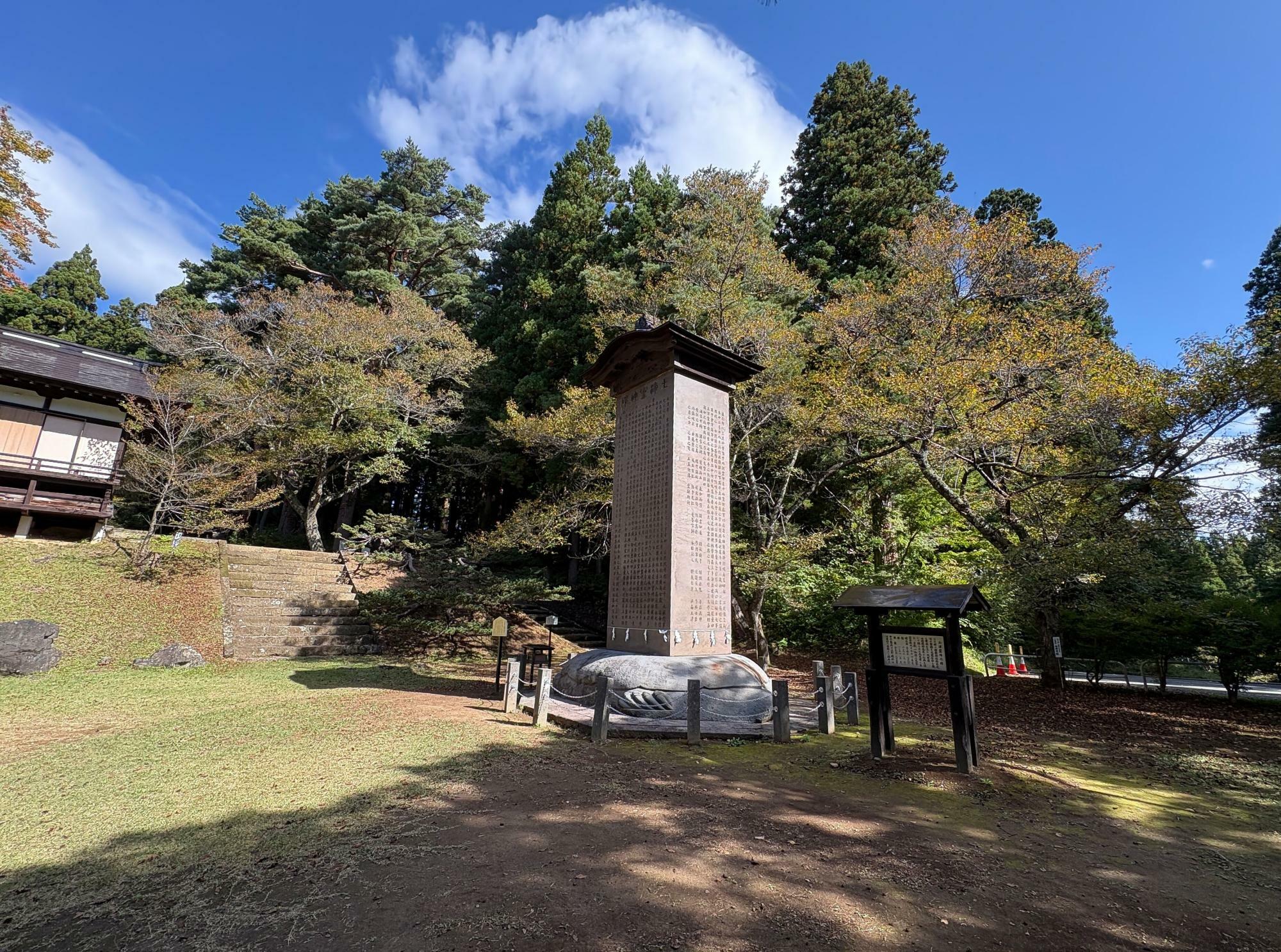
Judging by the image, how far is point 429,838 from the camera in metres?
3.57

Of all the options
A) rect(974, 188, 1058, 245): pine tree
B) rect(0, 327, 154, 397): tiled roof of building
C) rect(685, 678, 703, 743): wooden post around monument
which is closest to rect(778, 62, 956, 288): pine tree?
rect(974, 188, 1058, 245): pine tree

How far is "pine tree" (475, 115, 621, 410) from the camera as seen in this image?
17.9 metres

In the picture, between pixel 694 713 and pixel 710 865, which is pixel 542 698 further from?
pixel 710 865

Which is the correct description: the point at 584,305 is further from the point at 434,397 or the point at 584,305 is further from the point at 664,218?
the point at 434,397

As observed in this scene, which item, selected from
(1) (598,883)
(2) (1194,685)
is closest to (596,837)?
(1) (598,883)

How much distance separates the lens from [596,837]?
144 inches

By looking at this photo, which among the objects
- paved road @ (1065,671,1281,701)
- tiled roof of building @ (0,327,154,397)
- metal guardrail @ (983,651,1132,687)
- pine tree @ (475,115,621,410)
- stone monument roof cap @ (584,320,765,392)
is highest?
pine tree @ (475,115,621,410)

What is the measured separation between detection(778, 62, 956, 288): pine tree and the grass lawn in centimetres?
1523

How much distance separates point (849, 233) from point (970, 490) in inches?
404

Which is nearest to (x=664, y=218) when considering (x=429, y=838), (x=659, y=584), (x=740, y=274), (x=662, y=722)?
(x=740, y=274)

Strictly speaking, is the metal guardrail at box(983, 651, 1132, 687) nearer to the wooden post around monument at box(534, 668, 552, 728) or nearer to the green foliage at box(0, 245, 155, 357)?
the wooden post around monument at box(534, 668, 552, 728)

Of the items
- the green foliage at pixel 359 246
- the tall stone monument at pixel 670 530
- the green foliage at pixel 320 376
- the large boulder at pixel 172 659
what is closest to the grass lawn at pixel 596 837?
the tall stone monument at pixel 670 530

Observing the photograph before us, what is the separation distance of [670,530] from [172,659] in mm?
9682

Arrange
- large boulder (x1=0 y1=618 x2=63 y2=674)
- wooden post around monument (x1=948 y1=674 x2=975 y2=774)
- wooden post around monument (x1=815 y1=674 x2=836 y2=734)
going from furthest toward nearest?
large boulder (x1=0 y1=618 x2=63 y2=674) < wooden post around monument (x1=815 y1=674 x2=836 y2=734) < wooden post around monument (x1=948 y1=674 x2=975 y2=774)
